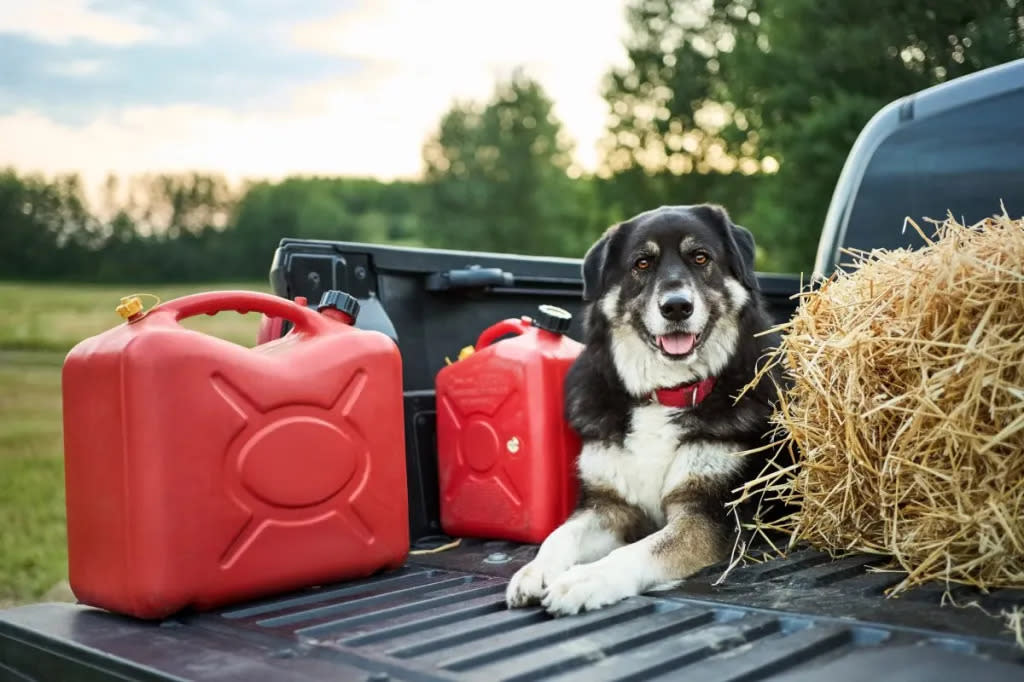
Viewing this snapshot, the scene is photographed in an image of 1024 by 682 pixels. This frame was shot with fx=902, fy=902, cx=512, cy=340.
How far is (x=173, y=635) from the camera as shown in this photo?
6.63 ft

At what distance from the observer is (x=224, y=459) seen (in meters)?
2.30

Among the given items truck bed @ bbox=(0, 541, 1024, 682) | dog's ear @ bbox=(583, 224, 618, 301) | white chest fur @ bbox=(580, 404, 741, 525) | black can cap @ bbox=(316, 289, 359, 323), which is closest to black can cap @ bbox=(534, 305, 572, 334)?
dog's ear @ bbox=(583, 224, 618, 301)

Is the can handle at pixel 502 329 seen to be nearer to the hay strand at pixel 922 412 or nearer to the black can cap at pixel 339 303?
the black can cap at pixel 339 303

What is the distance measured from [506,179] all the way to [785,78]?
59.1 feet

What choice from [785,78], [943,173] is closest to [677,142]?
[785,78]

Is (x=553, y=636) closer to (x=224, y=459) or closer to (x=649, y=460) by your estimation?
(x=224, y=459)

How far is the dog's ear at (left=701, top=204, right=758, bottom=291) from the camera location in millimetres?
3080

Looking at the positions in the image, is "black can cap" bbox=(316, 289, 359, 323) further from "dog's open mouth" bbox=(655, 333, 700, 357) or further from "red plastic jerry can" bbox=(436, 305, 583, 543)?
"dog's open mouth" bbox=(655, 333, 700, 357)

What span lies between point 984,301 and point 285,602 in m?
1.86

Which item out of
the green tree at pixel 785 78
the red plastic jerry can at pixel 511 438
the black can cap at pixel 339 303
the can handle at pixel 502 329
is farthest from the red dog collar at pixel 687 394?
the green tree at pixel 785 78

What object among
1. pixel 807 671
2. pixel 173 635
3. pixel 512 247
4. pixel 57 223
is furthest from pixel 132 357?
pixel 512 247

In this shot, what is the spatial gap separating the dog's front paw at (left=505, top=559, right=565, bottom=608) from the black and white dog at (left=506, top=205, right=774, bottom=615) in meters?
0.37

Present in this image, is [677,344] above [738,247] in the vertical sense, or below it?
below

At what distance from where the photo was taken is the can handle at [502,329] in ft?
10.6
